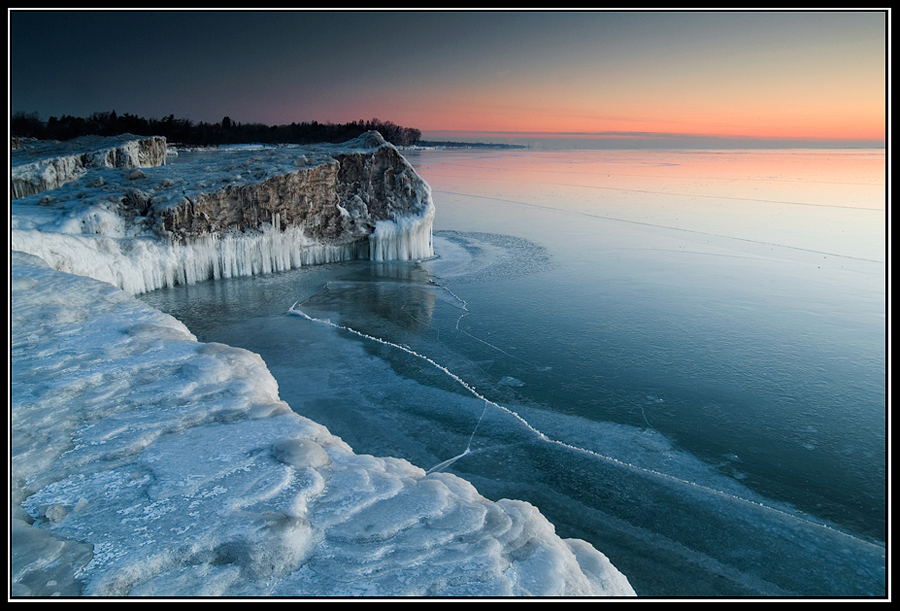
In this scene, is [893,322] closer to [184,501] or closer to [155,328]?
[184,501]

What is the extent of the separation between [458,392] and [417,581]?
6773 millimetres

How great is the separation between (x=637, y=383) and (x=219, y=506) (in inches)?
345

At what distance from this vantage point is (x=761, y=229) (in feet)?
89.1

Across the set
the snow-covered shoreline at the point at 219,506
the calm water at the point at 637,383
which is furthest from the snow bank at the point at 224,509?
the calm water at the point at 637,383

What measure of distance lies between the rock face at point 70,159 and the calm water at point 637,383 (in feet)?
44.9

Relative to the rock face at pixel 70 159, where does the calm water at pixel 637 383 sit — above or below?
below

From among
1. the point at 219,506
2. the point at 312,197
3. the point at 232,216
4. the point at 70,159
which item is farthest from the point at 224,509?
the point at 70,159

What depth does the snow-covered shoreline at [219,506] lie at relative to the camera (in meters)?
3.87

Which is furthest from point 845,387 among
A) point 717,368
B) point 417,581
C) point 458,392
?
point 417,581

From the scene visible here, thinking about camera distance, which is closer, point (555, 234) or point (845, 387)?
point (845, 387)

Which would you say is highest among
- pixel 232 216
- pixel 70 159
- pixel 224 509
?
pixel 70 159

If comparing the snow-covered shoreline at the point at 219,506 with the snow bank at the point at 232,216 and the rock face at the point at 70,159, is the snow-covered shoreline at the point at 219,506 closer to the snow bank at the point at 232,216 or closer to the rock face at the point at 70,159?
the snow bank at the point at 232,216

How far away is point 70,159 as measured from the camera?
1063 inches

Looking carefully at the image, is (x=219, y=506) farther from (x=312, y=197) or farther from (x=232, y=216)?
(x=312, y=197)
